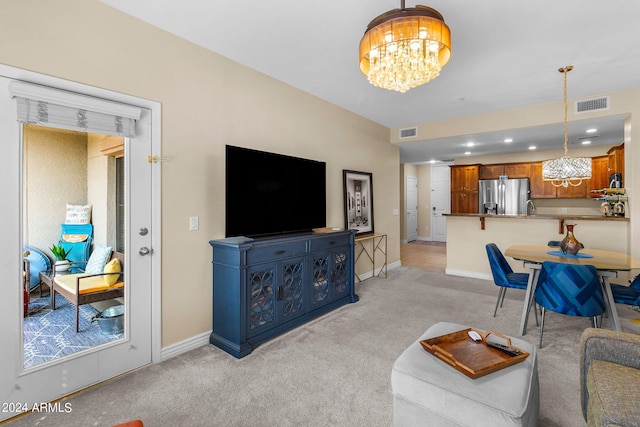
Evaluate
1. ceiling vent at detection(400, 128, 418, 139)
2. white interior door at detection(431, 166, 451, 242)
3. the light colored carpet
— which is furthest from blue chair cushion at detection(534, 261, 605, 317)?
white interior door at detection(431, 166, 451, 242)

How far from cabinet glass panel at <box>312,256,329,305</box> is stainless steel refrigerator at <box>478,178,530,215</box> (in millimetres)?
5480

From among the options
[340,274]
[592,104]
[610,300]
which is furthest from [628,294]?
[340,274]

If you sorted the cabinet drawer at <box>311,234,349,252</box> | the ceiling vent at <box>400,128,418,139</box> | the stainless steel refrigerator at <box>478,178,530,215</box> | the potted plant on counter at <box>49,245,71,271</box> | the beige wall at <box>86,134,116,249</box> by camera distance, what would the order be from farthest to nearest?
the stainless steel refrigerator at <box>478,178,530,215</box>
the ceiling vent at <box>400,128,418,139</box>
the cabinet drawer at <box>311,234,349,252</box>
the beige wall at <box>86,134,116,249</box>
the potted plant on counter at <box>49,245,71,271</box>

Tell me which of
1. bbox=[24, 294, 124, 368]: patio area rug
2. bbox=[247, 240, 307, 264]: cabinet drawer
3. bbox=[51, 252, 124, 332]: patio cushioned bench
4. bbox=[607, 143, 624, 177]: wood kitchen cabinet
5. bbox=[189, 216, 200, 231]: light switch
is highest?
bbox=[607, 143, 624, 177]: wood kitchen cabinet

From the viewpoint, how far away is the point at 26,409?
1828mm

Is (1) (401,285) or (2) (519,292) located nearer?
(2) (519,292)

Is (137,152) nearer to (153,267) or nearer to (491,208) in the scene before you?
(153,267)

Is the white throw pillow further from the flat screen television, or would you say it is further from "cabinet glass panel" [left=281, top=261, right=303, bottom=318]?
"cabinet glass panel" [left=281, top=261, right=303, bottom=318]

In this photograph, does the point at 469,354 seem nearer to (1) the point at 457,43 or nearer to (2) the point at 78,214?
(1) the point at 457,43

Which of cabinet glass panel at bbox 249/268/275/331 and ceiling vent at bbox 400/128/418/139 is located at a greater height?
ceiling vent at bbox 400/128/418/139

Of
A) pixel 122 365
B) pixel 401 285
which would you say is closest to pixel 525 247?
pixel 401 285

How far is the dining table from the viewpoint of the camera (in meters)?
2.63

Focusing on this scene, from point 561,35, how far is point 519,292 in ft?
10.9

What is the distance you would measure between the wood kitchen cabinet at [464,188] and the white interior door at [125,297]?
7.27 metres
